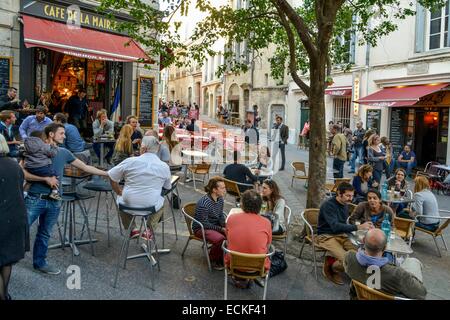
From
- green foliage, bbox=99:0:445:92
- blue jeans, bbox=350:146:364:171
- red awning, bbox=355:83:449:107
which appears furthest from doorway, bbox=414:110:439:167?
green foliage, bbox=99:0:445:92

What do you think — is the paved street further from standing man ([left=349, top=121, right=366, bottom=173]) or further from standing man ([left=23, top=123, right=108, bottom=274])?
standing man ([left=349, top=121, right=366, bottom=173])

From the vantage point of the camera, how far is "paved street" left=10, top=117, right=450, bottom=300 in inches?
169

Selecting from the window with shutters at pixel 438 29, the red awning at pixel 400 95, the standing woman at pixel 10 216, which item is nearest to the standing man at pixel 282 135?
the red awning at pixel 400 95

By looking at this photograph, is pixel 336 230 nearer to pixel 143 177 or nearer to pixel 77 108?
pixel 143 177

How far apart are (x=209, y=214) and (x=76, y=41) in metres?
7.68

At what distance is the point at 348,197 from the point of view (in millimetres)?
5125

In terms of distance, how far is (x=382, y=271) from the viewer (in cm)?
355

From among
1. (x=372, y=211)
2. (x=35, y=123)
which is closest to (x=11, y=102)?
(x=35, y=123)

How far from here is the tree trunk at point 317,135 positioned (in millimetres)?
6562

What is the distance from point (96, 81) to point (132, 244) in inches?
361

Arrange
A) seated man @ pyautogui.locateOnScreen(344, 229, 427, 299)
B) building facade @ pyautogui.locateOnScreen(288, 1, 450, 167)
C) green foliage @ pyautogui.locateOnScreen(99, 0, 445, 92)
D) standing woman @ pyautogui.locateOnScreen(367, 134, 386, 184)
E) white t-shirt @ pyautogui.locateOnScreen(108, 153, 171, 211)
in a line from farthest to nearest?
building facade @ pyautogui.locateOnScreen(288, 1, 450, 167) < standing woman @ pyautogui.locateOnScreen(367, 134, 386, 184) < green foliage @ pyautogui.locateOnScreen(99, 0, 445, 92) < white t-shirt @ pyautogui.locateOnScreen(108, 153, 171, 211) < seated man @ pyautogui.locateOnScreen(344, 229, 427, 299)

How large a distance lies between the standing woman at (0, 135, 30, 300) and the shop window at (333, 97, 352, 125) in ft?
58.4

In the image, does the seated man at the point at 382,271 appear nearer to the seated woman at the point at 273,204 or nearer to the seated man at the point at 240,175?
the seated woman at the point at 273,204
